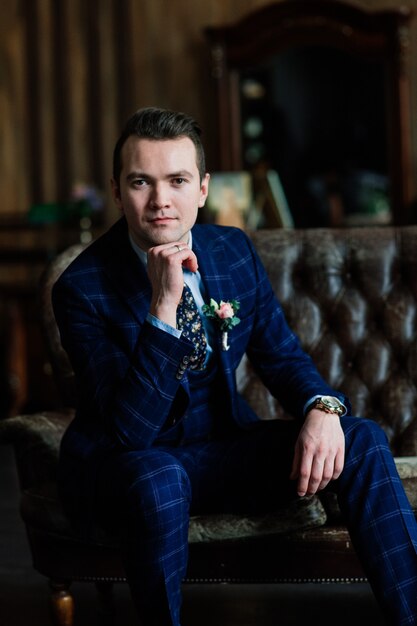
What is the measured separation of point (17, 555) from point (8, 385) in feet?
9.27

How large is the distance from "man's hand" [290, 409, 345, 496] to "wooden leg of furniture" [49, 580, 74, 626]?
2.47ft

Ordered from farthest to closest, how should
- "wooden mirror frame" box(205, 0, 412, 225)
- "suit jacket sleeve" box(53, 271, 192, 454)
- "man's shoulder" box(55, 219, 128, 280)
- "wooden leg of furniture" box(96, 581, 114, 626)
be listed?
"wooden mirror frame" box(205, 0, 412, 225)
"wooden leg of furniture" box(96, 581, 114, 626)
"man's shoulder" box(55, 219, 128, 280)
"suit jacket sleeve" box(53, 271, 192, 454)

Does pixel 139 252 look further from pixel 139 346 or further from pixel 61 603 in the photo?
pixel 61 603

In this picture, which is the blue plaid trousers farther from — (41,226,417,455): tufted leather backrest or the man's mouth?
(41,226,417,455): tufted leather backrest

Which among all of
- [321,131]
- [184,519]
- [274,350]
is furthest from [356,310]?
[321,131]

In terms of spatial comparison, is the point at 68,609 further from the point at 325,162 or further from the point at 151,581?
the point at 325,162

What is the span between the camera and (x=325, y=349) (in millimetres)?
2951

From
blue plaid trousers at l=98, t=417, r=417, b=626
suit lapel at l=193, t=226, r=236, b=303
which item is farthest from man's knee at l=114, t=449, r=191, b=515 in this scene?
suit lapel at l=193, t=226, r=236, b=303

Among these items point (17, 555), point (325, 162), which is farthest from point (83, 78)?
point (17, 555)

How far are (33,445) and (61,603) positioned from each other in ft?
1.32

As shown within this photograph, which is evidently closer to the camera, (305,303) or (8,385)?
(305,303)

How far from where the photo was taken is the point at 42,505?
7.85 ft

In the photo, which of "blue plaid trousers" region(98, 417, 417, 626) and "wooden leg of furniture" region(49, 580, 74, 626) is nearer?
"blue plaid trousers" region(98, 417, 417, 626)

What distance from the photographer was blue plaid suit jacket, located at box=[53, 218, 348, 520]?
206 cm
